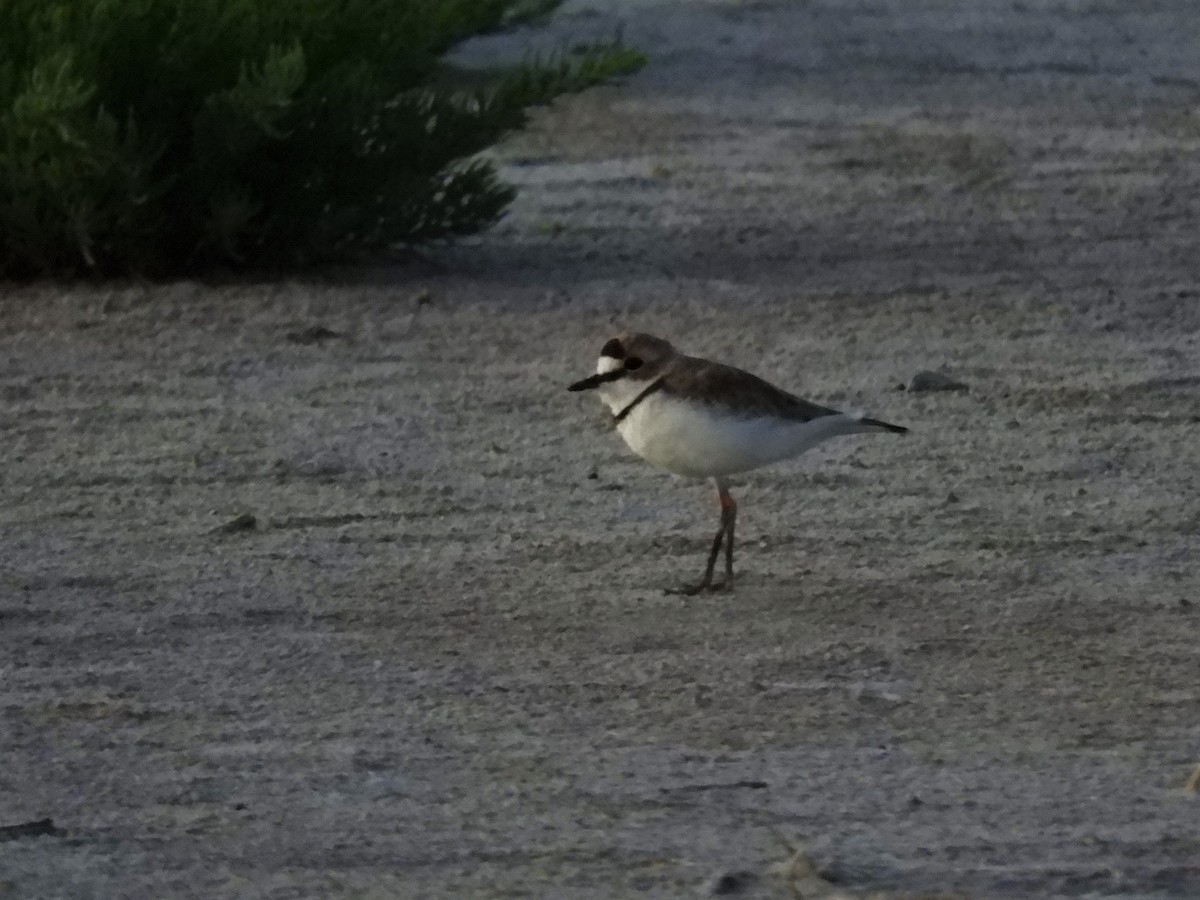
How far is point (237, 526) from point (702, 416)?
1.53m

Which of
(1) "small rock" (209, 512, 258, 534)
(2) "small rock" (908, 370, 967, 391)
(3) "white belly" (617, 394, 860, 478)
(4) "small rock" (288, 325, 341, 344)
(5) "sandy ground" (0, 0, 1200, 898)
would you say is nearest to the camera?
(5) "sandy ground" (0, 0, 1200, 898)

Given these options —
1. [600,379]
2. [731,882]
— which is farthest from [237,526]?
[731,882]

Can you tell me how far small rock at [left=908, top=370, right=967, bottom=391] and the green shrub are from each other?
2.17m

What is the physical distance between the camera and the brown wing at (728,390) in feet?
20.5

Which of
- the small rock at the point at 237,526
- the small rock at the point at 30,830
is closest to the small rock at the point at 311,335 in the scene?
the small rock at the point at 237,526

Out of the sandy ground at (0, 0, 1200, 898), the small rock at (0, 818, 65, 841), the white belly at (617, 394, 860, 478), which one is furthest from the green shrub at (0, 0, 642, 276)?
the small rock at (0, 818, 65, 841)

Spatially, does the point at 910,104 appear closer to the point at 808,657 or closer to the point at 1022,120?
the point at 1022,120

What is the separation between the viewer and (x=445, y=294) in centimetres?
1043

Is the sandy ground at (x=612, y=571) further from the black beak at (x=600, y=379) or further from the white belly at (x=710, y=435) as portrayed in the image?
the black beak at (x=600, y=379)

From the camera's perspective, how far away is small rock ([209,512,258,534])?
23.3ft

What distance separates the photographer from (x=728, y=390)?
6258 mm

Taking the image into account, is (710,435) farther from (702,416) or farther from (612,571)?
(612,571)

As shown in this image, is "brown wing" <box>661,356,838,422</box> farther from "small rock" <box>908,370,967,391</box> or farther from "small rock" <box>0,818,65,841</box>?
"small rock" <box>908,370,967,391</box>

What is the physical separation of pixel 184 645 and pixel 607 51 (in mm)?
5478
